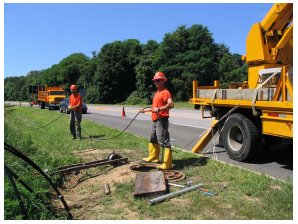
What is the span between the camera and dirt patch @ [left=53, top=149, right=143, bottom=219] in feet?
16.9

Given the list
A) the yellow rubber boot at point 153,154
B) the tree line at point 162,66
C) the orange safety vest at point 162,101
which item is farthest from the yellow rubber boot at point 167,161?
the tree line at point 162,66

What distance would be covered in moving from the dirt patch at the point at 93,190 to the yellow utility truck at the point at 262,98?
2588mm

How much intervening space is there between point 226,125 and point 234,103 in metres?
0.70

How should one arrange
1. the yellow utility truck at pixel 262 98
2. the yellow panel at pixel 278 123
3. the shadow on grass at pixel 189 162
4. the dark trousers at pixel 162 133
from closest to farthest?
the yellow panel at pixel 278 123 → the yellow utility truck at pixel 262 98 → the dark trousers at pixel 162 133 → the shadow on grass at pixel 189 162

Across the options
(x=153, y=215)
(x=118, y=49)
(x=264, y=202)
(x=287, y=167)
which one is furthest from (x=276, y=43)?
(x=118, y=49)

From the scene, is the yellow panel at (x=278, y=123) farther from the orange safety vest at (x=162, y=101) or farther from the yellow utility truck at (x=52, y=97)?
the yellow utility truck at (x=52, y=97)

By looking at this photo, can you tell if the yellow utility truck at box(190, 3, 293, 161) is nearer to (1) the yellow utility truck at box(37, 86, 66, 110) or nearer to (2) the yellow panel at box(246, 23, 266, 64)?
(2) the yellow panel at box(246, 23, 266, 64)

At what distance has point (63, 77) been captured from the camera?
97875mm

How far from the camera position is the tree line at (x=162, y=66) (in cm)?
5188

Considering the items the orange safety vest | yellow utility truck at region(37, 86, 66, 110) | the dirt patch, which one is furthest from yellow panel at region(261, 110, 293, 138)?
yellow utility truck at region(37, 86, 66, 110)

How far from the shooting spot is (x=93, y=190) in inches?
248

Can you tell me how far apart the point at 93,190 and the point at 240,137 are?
3846 mm

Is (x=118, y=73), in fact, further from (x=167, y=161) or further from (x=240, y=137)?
(x=167, y=161)

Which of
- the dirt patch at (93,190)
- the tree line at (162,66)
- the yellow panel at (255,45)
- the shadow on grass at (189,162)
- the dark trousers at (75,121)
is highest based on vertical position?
the tree line at (162,66)
